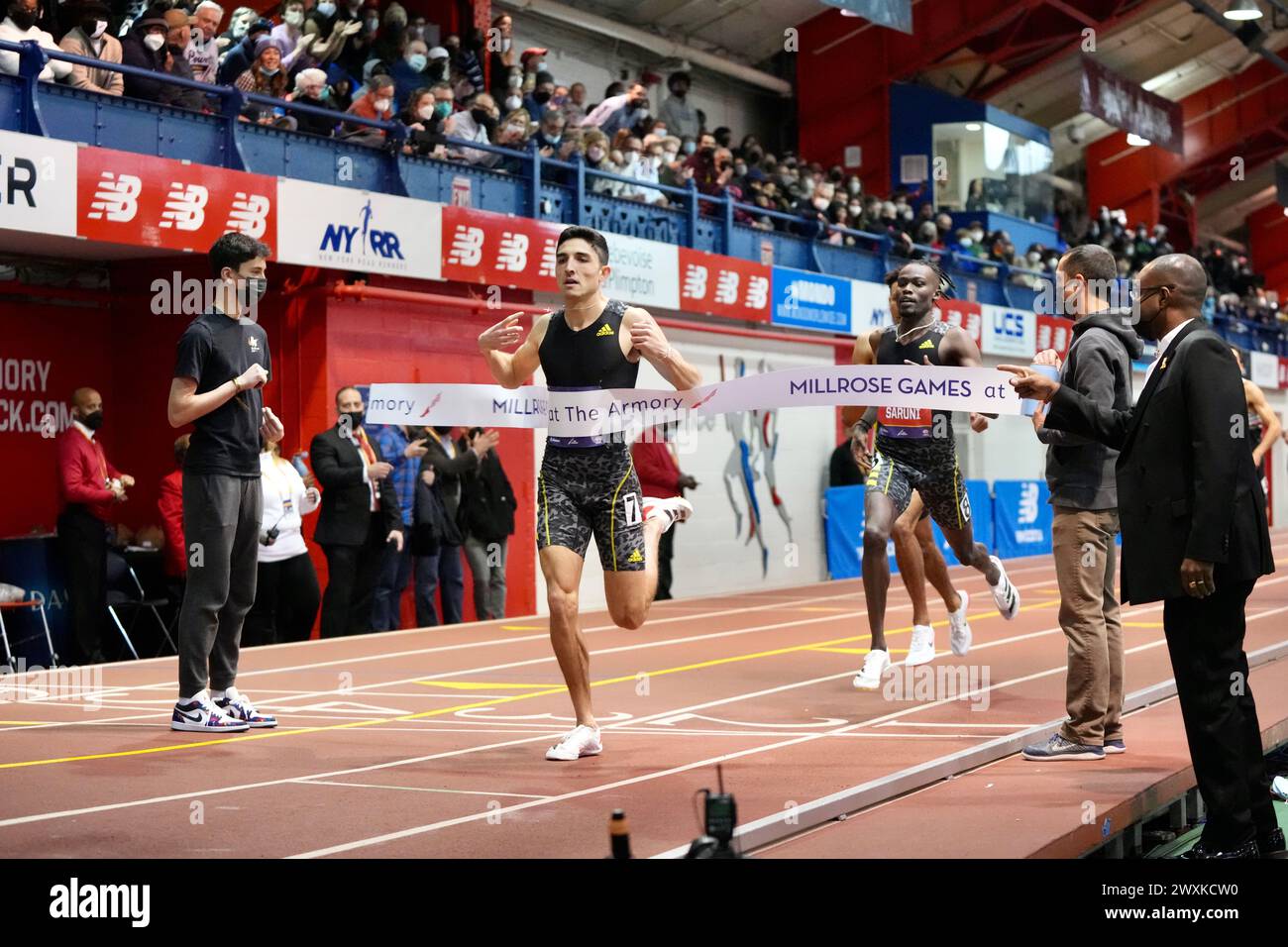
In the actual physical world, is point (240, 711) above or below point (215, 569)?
below

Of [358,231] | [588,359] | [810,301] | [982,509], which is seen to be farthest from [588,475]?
[982,509]

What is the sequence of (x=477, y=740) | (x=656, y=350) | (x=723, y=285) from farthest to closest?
1. (x=723, y=285)
2. (x=477, y=740)
3. (x=656, y=350)

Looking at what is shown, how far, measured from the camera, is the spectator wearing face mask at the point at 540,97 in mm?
19484

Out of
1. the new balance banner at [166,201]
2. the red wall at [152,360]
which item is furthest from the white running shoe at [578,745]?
the red wall at [152,360]

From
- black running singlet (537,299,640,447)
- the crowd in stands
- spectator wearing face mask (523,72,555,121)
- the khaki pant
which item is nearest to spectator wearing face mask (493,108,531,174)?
the crowd in stands

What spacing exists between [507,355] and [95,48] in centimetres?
715

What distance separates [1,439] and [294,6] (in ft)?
15.7

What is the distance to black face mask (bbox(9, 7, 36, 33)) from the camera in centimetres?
1223

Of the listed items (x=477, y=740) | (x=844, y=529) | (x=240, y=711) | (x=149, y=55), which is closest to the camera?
(x=477, y=740)

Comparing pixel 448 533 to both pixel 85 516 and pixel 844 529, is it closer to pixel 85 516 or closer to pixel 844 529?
pixel 85 516

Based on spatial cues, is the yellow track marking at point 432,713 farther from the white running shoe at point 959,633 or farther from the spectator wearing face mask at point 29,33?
the spectator wearing face mask at point 29,33

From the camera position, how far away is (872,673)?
9.74 metres

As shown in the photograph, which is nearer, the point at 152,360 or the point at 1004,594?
the point at 1004,594

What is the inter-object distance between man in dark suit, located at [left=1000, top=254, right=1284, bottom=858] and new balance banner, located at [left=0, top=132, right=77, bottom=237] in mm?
8528
